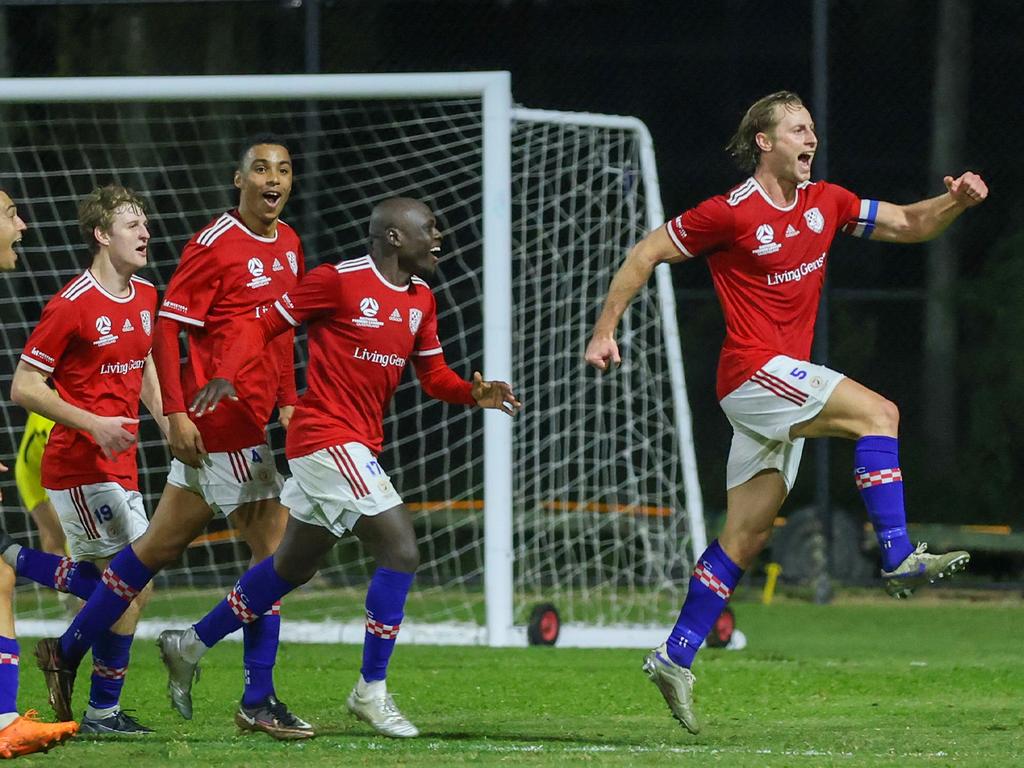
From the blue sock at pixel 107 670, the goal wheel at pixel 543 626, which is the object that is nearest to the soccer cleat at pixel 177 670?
the blue sock at pixel 107 670

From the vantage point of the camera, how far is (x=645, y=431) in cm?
1034

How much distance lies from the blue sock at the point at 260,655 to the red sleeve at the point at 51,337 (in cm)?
114

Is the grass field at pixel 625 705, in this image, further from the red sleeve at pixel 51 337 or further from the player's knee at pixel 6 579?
the red sleeve at pixel 51 337

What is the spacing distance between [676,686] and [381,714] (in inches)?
38.3

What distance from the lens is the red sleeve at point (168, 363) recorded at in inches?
231

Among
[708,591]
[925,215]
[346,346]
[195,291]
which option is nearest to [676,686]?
[708,591]

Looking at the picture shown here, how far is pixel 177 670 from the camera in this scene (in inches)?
230

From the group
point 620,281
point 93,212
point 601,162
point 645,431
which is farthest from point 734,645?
point 93,212

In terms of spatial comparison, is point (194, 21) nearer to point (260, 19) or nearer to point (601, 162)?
point (260, 19)

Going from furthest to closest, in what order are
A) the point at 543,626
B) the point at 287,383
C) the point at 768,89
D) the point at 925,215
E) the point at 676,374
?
the point at 768,89 < the point at 676,374 < the point at 543,626 < the point at 287,383 < the point at 925,215

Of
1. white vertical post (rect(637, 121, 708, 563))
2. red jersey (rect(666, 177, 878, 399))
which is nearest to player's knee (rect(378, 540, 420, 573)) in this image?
red jersey (rect(666, 177, 878, 399))

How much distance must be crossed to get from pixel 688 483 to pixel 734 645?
931mm

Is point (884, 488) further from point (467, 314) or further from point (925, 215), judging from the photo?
point (467, 314)

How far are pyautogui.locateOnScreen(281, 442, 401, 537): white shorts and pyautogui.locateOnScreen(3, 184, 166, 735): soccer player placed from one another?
870 millimetres
